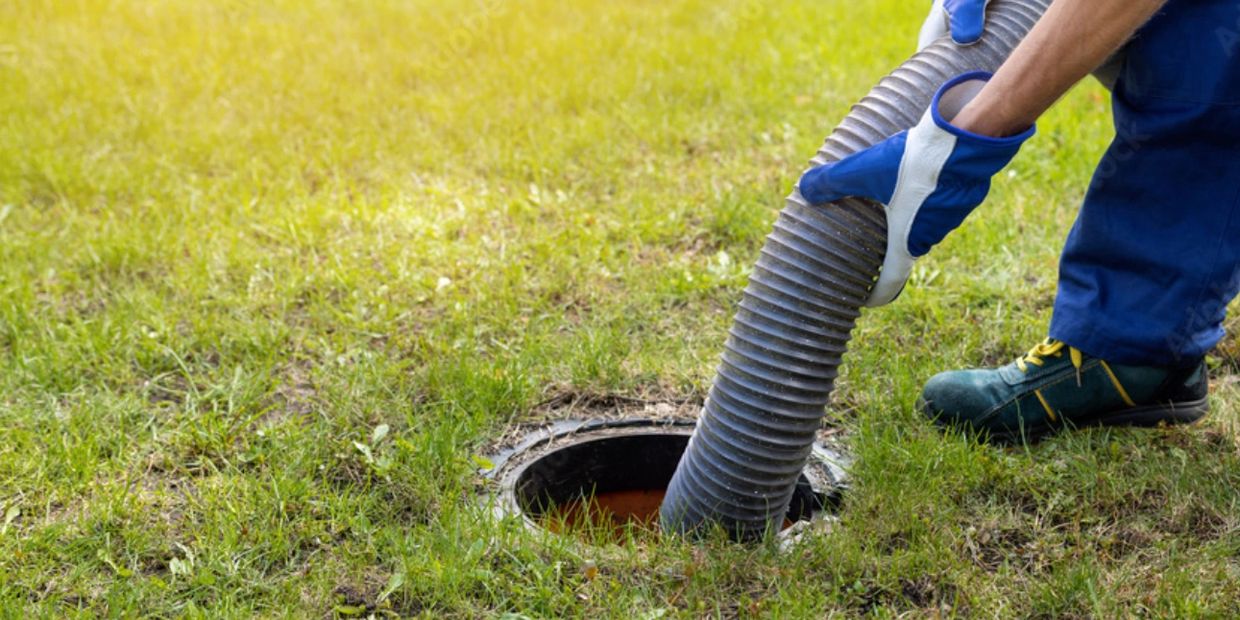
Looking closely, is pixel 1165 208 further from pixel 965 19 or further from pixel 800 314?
pixel 800 314

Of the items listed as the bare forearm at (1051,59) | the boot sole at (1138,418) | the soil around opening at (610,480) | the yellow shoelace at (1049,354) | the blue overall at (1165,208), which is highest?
the bare forearm at (1051,59)

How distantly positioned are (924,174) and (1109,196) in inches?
30.3

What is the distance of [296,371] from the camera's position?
10.5 ft

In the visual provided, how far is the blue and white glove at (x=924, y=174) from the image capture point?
7.00 feet

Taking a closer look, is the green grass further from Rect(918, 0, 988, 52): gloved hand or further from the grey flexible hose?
Rect(918, 0, 988, 52): gloved hand

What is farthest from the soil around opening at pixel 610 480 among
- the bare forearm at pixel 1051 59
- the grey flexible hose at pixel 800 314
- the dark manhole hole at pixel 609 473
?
the bare forearm at pixel 1051 59

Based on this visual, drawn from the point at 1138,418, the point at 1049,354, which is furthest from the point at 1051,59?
the point at 1138,418

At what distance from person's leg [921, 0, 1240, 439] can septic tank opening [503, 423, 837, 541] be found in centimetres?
52

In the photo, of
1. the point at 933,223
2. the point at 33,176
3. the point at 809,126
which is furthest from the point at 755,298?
the point at 33,176

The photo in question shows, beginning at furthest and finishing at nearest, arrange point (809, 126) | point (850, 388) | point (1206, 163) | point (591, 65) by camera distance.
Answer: point (591, 65)
point (809, 126)
point (850, 388)
point (1206, 163)

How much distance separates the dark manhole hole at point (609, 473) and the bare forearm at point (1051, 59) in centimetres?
86

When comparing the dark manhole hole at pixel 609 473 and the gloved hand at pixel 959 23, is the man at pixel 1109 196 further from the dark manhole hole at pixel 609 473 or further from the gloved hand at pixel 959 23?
the dark manhole hole at pixel 609 473

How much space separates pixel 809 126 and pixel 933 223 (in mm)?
2590

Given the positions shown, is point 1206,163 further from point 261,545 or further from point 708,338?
point 261,545
